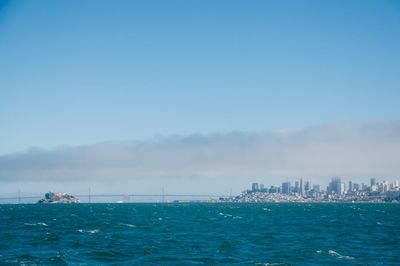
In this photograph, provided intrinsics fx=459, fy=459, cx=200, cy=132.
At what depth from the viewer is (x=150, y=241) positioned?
63.8 m

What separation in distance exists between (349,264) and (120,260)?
78.2 ft

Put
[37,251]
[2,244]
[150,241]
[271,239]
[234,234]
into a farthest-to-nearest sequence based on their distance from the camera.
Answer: [234,234] → [271,239] → [150,241] → [2,244] → [37,251]

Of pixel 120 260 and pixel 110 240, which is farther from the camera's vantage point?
pixel 110 240

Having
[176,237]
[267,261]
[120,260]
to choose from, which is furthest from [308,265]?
[176,237]

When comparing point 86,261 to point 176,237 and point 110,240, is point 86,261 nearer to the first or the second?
point 110,240

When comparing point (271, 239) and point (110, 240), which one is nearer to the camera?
point (110, 240)

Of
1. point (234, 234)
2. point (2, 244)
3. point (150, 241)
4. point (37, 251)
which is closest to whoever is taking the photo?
point (37, 251)

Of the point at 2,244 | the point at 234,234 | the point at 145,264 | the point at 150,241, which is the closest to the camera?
the point at 145,264

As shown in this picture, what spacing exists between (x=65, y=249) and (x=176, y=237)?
19.0 meters

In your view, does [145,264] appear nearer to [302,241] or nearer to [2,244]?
[2,244]

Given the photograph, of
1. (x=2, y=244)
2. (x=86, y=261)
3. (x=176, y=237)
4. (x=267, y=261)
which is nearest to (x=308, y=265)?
(x=267, y=261)

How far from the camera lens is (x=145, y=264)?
45875 mm

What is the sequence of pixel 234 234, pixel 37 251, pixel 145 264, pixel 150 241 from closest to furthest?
pixel 145 264 → pixel 37 251 → pixel 150 241 → pixel 234 234

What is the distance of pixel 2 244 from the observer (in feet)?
194
